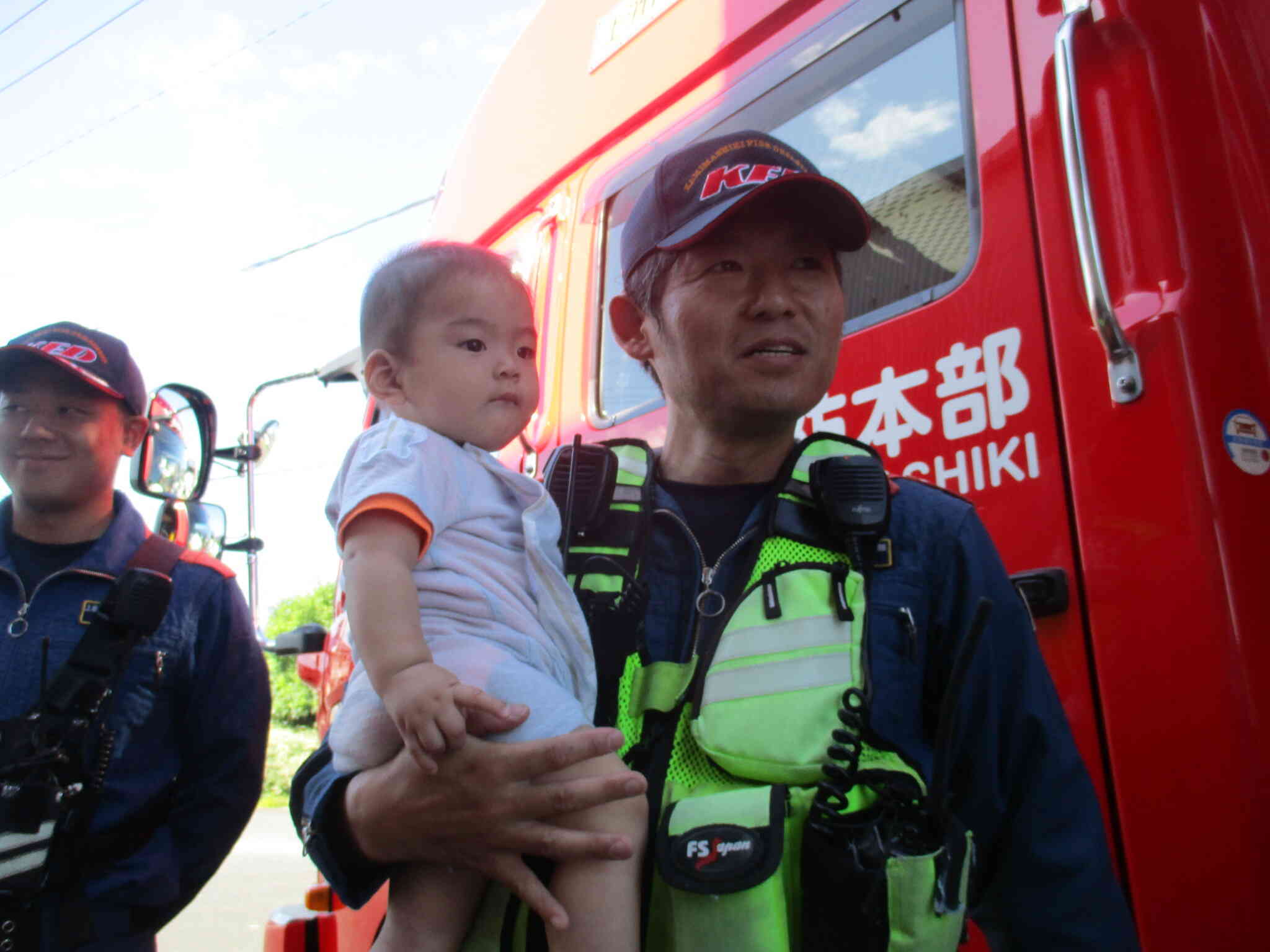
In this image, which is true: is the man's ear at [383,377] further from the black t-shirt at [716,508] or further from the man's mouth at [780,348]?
the man's mouth at [780,348]

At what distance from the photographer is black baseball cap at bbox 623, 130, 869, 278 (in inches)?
50.2

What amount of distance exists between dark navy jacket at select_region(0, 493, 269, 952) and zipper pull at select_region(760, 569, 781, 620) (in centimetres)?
133

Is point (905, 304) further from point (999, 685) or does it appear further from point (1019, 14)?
point (999, 685)

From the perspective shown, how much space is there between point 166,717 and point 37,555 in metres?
0.45

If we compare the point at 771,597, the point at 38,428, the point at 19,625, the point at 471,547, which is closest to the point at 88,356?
the point at 38,428

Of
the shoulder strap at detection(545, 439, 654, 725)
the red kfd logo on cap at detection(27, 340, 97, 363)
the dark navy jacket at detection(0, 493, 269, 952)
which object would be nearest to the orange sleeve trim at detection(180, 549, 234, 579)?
the dark navy jacket at detection(0, 493, 269, 952)

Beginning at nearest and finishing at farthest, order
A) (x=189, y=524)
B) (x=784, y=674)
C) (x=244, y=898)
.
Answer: (x=784, y=674) < (x=189, y=524) < (x=244, y=898)

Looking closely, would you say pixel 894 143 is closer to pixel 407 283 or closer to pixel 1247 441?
pixel 1247 441

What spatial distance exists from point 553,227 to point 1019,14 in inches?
56.5

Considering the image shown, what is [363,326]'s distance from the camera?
54.2 inches

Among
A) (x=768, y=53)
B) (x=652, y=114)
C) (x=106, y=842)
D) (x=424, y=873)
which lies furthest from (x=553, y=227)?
(x=424, y=873)

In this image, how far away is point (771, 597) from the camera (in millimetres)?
1123

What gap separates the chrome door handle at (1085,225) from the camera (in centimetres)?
123

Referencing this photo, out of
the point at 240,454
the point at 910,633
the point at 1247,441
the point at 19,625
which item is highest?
the point at 240,454
